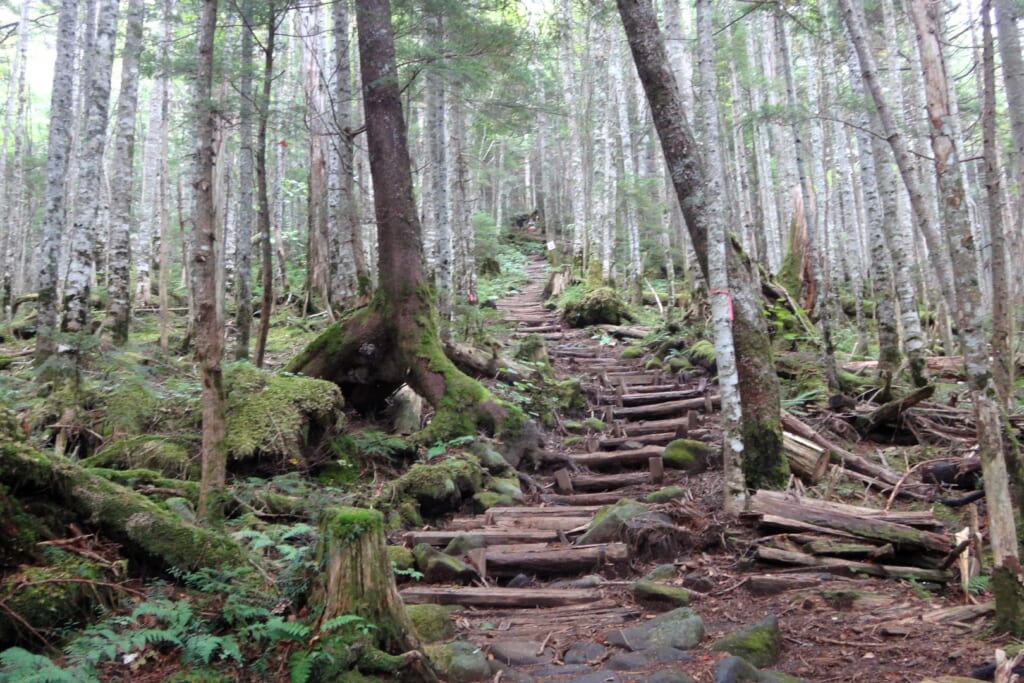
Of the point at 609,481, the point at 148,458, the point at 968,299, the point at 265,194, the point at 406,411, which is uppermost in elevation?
the point at 265,194

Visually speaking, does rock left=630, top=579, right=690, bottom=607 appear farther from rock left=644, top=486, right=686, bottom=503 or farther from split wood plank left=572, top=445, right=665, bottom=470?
split wood plank left=572, top=445, right=665, bottom=470

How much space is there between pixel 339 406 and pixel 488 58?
607 centimetres

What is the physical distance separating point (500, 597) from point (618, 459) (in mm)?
3678

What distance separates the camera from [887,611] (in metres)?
4.43

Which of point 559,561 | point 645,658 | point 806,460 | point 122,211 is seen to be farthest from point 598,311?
point 645,658

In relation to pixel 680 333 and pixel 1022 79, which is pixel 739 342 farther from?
pixel 680 333

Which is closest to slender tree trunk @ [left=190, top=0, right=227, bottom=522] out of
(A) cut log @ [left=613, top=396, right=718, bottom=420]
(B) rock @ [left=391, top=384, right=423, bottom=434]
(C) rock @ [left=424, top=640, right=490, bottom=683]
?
(C) rock @ [left=424, top=640, right=490, bottom=683]

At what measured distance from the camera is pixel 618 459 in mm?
8711

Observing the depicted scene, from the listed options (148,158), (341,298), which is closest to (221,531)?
(341,298)

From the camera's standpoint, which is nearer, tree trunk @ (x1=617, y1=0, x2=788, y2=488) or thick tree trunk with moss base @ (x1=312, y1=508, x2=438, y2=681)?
thick tree trunk with moss base @ (x1=312, y1=508, x2=438, y2=681)

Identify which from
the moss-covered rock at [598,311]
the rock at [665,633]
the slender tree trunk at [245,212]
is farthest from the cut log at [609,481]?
the moss-covered rock at [598,311]

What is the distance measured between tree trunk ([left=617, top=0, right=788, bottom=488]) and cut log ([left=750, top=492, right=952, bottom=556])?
0.71m

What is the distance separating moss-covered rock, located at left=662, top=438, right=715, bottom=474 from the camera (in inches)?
320

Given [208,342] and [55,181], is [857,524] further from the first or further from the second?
[55,181]
